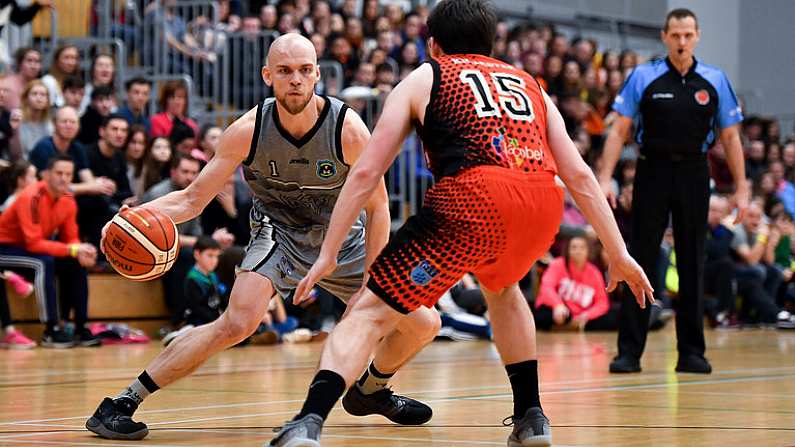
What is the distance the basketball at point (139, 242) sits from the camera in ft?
16.8

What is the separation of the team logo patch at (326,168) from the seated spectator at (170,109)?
7.99 meters

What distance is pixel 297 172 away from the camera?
5309 mm

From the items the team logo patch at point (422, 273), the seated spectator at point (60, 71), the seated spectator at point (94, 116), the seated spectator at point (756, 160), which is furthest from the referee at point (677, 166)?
the seated spectator at point (756, 160)

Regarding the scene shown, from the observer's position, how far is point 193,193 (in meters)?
5.22

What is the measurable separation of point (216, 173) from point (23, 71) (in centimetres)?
812

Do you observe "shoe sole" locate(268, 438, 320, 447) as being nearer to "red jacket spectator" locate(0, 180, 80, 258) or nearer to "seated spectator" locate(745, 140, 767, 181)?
"red jacket spectator" locate(0, 180, 80, 258)

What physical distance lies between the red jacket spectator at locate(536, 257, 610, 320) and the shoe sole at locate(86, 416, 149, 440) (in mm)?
9118

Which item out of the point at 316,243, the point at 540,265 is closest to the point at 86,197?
the point at 540,265

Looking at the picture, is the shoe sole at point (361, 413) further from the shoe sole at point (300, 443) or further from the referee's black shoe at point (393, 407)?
the shoe sole at point (300, 443)

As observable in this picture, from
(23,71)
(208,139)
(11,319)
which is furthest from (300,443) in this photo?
(23,71)

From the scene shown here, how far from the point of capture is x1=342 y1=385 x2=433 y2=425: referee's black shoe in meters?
5.39

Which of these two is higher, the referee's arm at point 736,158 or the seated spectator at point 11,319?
the referee's arm at point 736,158

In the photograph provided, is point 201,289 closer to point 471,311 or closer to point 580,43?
point 471,311

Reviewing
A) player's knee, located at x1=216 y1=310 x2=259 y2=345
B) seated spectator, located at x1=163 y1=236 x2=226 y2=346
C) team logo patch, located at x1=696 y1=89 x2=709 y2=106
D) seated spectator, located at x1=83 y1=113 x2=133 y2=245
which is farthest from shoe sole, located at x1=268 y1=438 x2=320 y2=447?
seated spectator, located at x1=83 y1=113 x2=133 y2=245
